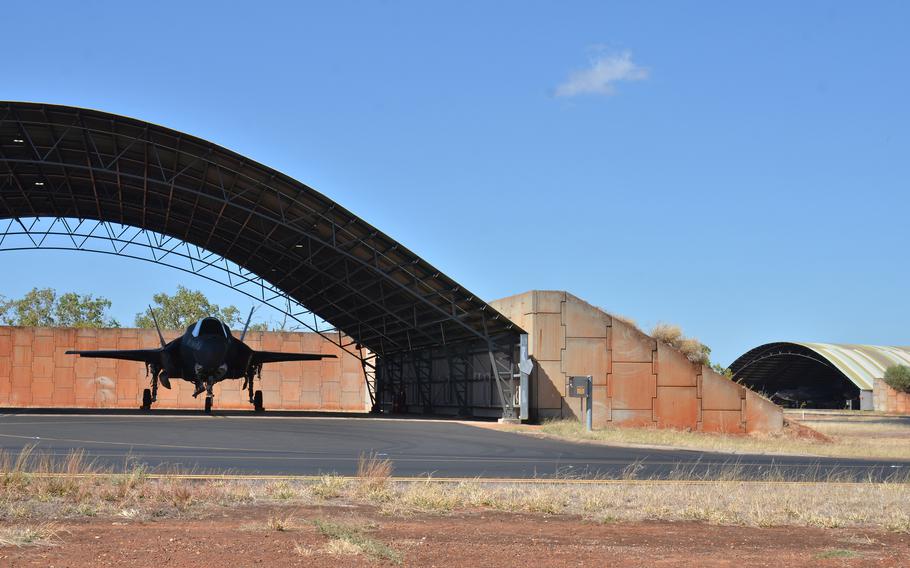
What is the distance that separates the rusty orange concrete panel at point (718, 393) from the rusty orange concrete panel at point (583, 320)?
4565mm

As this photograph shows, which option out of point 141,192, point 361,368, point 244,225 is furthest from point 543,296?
point 361,368

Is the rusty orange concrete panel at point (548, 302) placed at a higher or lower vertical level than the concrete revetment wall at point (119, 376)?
higher

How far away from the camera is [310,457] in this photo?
20016 millimetres

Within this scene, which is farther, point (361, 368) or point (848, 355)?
point (848, 355)

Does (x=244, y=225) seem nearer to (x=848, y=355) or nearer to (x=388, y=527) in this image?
(x=388, y=527)

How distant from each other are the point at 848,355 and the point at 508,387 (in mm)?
64291

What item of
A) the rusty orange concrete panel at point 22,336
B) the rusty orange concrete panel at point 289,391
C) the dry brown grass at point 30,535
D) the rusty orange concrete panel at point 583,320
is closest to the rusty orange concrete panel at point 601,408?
the rusty orange concrete panel at point 583,320

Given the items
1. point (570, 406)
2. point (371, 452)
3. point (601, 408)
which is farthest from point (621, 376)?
point (371, 452)

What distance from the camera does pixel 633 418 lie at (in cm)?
3788

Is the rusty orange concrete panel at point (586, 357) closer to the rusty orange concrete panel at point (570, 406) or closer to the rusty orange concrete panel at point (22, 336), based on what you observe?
the rusty orange concrete panel at point (570, 406)

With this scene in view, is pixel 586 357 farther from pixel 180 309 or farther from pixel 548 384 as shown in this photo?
pixel 180 309

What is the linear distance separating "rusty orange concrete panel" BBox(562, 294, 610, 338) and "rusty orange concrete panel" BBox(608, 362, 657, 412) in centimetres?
A: 158

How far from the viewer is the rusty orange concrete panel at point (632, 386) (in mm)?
38031

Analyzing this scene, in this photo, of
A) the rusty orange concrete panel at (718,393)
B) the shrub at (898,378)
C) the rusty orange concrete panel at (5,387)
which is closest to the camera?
the rusty orange concrete panel at (718,393)
